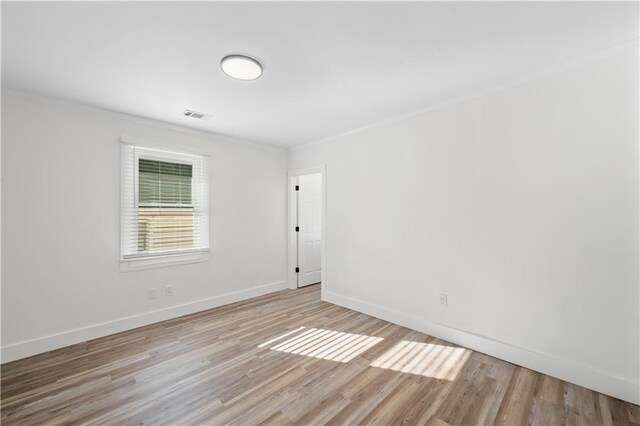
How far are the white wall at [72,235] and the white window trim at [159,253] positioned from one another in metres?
0.07

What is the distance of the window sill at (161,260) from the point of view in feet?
10.6

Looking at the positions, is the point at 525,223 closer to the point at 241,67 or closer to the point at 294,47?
the point at 294,47

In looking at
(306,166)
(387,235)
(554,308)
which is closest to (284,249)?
(306,166)

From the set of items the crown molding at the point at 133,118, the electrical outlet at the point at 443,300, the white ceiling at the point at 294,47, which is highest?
the white ceiling at the point at 294,47

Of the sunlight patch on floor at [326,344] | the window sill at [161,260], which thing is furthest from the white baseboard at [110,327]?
the sunlight patch on floor at [326,344]

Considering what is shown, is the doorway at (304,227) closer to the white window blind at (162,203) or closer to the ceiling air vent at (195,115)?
the white window blind at (162,203)

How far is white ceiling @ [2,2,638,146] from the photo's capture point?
1.63 meters

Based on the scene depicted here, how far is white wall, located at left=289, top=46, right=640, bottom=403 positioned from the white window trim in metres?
2.33

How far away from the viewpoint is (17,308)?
8.46ft

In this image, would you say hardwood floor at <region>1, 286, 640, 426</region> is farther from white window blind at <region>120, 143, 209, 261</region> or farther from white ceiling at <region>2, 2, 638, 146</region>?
white ceiling at <region>2, 2, 638, 146</region>

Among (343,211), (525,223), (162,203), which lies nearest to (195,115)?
(162,203)

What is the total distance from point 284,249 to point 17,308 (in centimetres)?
317

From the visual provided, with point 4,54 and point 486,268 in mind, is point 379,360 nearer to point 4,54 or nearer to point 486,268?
point 486,268

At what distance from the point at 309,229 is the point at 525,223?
131 inches
